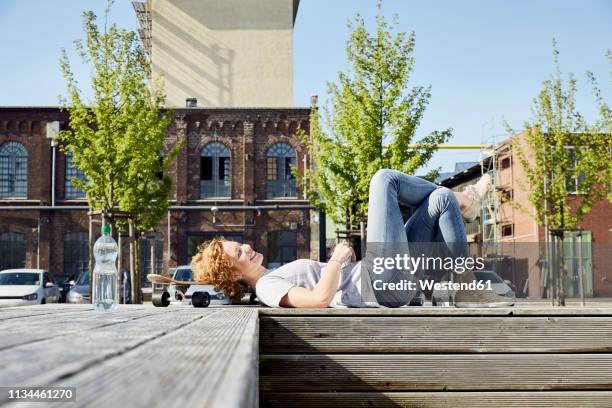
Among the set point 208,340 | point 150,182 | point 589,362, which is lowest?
point 589,362

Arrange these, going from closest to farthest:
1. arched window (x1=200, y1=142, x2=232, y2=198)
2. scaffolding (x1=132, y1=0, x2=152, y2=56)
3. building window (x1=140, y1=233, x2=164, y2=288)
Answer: building window (x1=140, y1=233, x2=164, y2=288), arched window (x1=200, y1=142, x2=232, y2=198), scaffolding (x1=132, y1=0, x2=152, y2=56)

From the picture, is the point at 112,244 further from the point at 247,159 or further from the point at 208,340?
the point at 247,159

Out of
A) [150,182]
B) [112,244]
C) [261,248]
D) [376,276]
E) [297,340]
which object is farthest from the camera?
[261,248]

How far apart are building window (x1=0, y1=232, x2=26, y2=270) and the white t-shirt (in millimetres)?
31262

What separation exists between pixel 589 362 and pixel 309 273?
1701mm

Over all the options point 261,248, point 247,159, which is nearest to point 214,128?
point 247,159

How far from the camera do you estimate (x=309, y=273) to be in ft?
14.8

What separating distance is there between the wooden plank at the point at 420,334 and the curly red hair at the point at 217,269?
1.27 metres

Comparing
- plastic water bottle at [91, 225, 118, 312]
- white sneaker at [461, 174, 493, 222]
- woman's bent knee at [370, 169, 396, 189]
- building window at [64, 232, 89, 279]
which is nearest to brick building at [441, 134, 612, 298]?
white sneaker at [461, 174, 493, 222]

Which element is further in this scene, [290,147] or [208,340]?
[290,147]

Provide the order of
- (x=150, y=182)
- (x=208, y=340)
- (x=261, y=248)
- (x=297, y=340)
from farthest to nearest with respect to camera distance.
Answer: (x=261, y=248) < (x=150, y=182) < (x=297, y=340) < (x=208, y=340)

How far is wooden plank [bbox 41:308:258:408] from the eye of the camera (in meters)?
0.68

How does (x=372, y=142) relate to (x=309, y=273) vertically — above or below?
above

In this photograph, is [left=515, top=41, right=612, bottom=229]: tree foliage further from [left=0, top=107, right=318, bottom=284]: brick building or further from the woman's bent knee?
the woman's bent knee
